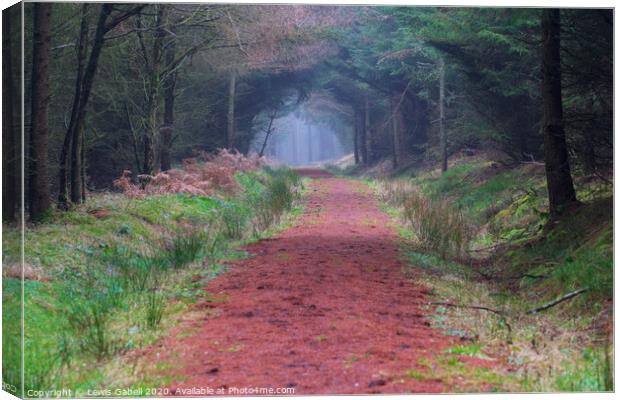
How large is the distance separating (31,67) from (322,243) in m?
4.59

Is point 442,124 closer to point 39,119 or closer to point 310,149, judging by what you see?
point 39,119

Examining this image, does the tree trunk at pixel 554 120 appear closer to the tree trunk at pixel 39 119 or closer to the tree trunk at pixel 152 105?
the tree trunk at pixel 39 119

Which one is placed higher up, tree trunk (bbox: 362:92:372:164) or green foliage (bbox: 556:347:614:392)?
tree trunk (bbox: 362:92:372:164)

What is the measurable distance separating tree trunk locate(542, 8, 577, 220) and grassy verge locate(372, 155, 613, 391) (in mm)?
356

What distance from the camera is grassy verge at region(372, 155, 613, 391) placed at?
584 cm

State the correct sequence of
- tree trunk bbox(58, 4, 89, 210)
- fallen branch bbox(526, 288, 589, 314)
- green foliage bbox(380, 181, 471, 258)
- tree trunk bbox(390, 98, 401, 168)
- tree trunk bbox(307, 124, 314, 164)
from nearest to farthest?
fallen branch bbox(526, 288, 589, 314)
green foliage bbox(380, 181, 471, 258)
tree trunk bbox(58, 4, 89, 210)
tree trunk bbox(390, 98, 401, 168)
tree trunk bbox(307, 124, 314, 164)

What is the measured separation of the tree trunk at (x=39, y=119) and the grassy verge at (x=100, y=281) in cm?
34

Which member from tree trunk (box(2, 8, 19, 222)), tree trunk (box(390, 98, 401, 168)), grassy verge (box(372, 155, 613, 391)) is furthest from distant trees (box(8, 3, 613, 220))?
grassy verge (box(372, 155, 613, 391))

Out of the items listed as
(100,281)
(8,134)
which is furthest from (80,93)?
(8,134)

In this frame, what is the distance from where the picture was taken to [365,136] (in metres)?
38.3

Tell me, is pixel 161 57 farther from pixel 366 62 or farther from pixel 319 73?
pixel 319 73

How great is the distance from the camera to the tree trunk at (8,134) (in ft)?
19.6

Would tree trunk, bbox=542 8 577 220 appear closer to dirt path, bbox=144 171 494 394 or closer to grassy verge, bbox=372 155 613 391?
grassy verge, bbox=372 155 613 391

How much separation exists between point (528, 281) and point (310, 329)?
3.62 meters
